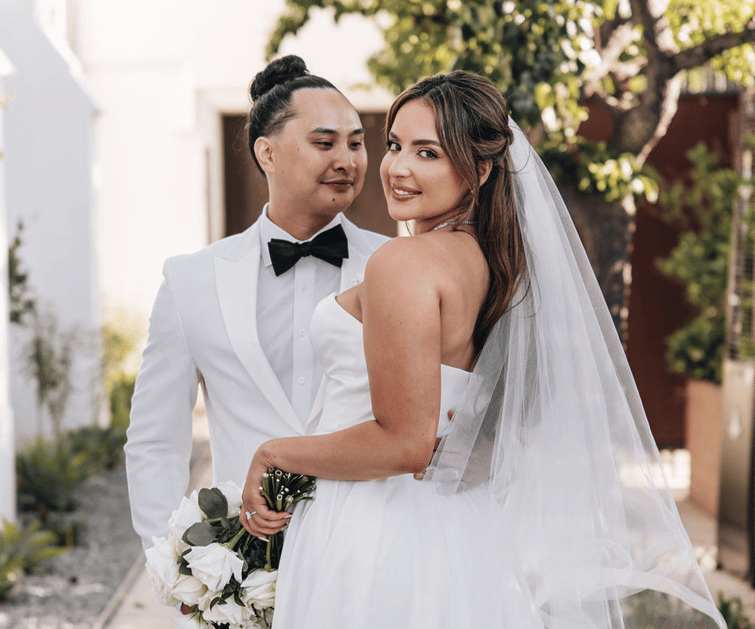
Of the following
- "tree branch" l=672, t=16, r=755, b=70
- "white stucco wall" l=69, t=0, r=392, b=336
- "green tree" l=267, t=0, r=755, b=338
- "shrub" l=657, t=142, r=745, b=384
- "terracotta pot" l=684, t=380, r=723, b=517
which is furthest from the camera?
"white stucco wall" l=69, t=0, r=392, b=336

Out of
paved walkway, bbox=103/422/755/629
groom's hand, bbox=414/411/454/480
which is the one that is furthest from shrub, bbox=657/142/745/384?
groom's hand, bbox=414/411/454/480

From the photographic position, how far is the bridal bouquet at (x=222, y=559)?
1766mm

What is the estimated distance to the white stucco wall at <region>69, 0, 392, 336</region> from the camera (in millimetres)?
9008

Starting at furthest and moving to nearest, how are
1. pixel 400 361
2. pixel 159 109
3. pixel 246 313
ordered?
pixel 159 109
pixel 246 313
pixel 400 361

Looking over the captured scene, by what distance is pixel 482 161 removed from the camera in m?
1.72

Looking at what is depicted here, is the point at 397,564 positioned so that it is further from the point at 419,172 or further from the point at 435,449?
the point at 419,172

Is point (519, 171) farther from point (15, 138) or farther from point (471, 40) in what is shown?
point (15, 138)

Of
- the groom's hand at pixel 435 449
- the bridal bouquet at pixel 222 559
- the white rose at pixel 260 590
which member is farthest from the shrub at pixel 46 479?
the groom's hand at pixel 435 449

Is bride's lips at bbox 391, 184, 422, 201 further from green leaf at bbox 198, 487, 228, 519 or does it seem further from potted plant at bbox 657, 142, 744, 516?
potted plant at bbox 657, 142, 744, 516

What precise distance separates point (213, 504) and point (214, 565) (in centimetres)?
15

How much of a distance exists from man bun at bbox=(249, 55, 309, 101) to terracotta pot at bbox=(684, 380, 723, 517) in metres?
4.44

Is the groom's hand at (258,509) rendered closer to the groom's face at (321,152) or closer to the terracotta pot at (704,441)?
the groom's face at (321,152)

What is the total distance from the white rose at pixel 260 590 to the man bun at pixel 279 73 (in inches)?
51.8

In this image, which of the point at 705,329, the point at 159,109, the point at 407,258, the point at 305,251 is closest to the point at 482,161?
the point at 407,258
